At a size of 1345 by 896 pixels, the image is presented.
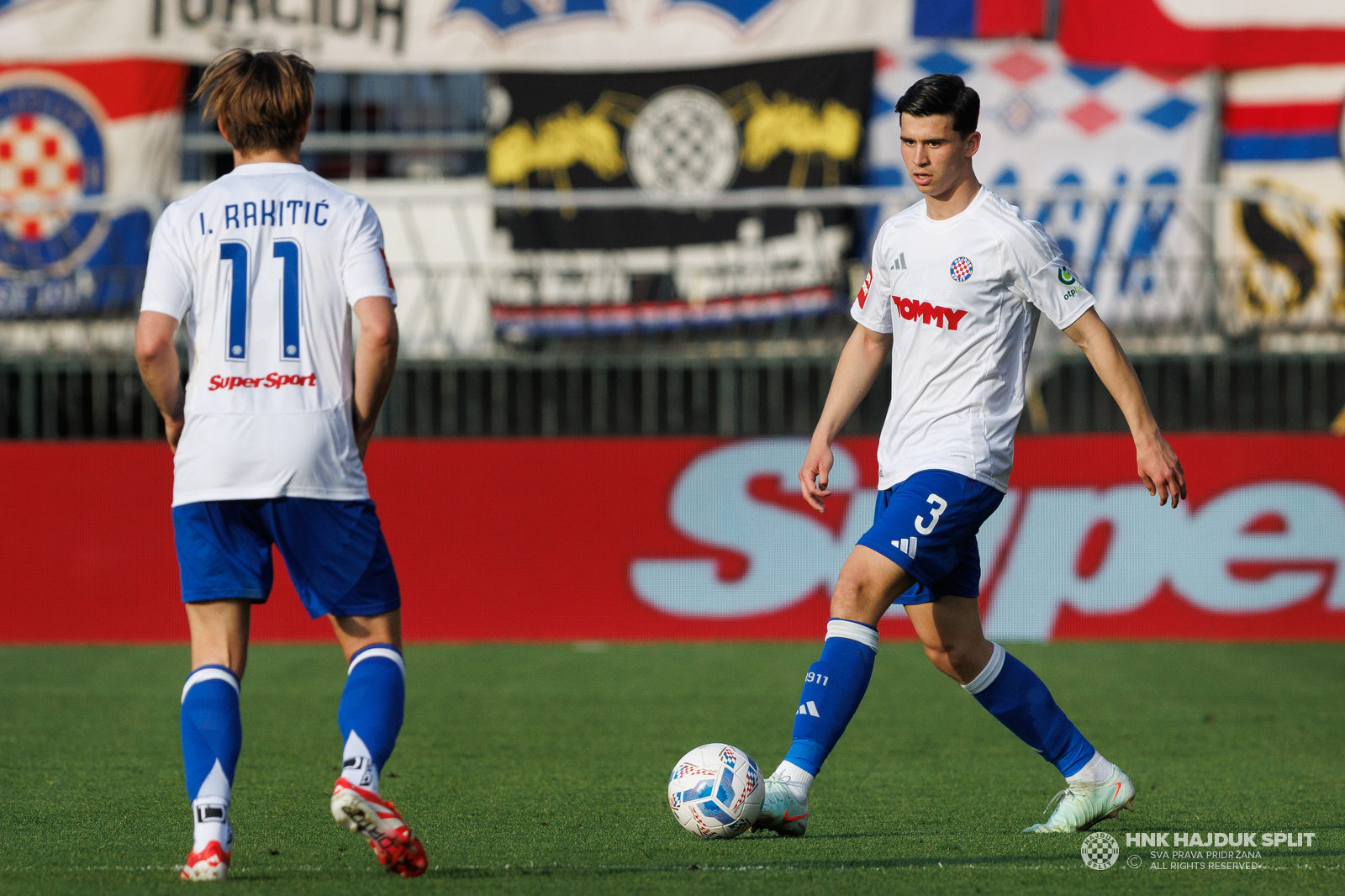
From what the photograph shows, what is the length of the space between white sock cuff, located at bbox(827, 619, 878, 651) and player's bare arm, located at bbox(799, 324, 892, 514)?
0.40 metres

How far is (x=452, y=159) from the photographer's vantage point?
13148 mm

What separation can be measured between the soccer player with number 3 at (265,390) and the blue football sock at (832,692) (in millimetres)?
1018

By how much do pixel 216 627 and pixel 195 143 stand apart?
1021 centimetres

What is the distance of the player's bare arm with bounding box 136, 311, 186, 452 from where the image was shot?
3.54m

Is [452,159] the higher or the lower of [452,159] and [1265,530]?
the higher

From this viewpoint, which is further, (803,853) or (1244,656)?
(1244,656)

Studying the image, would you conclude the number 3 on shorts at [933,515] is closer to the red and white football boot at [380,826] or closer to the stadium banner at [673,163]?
the red and white football boot at [380,826]

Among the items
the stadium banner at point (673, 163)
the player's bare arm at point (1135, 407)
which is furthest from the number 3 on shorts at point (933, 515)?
the stadium banner at point (673, 163)

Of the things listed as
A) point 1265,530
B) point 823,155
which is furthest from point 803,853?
point 823,155

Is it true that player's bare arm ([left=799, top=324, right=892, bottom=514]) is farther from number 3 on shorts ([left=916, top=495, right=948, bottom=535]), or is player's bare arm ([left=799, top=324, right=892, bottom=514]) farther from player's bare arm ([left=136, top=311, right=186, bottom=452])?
player's bare arm ([left=136, top=311, right=186, bottom=452])

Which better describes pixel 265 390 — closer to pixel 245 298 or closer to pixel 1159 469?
pixel 245 298

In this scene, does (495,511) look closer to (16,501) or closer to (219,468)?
(16,501)

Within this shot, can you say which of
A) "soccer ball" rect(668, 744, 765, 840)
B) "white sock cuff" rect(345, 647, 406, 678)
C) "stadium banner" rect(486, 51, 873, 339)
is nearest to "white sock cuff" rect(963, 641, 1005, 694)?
"soccer ball" rect(668, 744, 765, 840)

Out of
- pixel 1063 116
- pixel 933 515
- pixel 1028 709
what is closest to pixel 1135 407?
pixel 933 515
